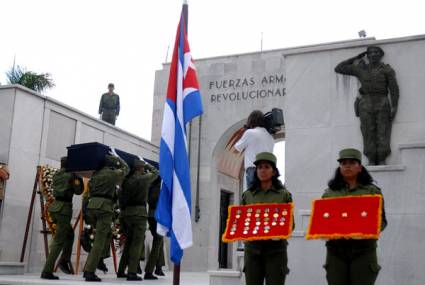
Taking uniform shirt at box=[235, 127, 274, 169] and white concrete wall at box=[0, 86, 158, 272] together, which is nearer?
uniform shirt at box=[235, 127, 274, 169]

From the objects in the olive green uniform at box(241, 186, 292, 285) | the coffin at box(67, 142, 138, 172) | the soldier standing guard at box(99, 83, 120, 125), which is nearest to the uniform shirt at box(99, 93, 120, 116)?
the soldier standing guard at box(99, 83, 120, 125)

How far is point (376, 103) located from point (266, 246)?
12.5 ft

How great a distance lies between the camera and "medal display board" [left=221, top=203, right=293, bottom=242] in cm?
479

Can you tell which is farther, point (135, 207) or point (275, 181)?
point (135, 207)

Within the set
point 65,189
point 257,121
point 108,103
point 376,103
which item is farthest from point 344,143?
point 108,103

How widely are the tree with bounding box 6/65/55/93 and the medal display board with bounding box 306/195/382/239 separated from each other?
1556cm

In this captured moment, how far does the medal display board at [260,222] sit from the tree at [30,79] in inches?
587

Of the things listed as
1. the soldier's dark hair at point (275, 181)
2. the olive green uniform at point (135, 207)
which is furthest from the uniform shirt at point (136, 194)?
the soldier's dark hair at point (275, 181)

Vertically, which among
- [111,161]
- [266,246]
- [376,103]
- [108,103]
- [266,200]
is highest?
[108,103]

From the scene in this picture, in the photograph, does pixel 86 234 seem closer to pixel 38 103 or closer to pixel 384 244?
pixel 38 103

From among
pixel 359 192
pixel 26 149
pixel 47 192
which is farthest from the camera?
pixel 26 149

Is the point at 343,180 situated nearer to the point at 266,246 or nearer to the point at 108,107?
the point at 266,246

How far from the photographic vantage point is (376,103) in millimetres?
7824

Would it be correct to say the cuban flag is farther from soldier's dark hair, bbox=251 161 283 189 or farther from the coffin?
the coffin
